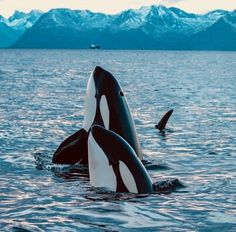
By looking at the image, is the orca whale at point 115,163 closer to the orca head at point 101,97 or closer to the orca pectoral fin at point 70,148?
the orca head at point 101,97

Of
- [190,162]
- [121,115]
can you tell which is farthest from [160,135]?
[121,115]

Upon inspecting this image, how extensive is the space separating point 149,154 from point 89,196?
7116mm

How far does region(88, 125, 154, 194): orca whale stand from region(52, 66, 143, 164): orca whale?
2.37 metres

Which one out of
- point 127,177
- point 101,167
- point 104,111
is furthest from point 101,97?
point 127,177

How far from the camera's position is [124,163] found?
445 inches

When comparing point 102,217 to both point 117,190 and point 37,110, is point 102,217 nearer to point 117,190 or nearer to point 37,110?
point 117,190

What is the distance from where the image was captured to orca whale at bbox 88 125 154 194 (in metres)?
11.3

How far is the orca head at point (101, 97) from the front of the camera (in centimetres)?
1424

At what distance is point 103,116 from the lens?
14.3m

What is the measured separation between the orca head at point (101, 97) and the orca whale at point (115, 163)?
2.61 meters

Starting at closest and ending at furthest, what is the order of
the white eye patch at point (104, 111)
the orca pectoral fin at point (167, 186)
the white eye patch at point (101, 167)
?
the white eye patch at point (101, 167) < the orca pectoral fin at point (167, 186) < the white eye patch at point (104, 111)

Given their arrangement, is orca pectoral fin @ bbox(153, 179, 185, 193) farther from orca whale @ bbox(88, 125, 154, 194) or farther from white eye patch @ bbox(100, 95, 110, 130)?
white eye patch @ bbox(100, 95, 110, 130)

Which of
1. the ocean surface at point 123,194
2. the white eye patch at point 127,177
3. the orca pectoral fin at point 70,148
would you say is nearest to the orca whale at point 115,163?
the white eye patch at point 127,177

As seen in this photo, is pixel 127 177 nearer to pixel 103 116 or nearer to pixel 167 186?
pixel 167 186
